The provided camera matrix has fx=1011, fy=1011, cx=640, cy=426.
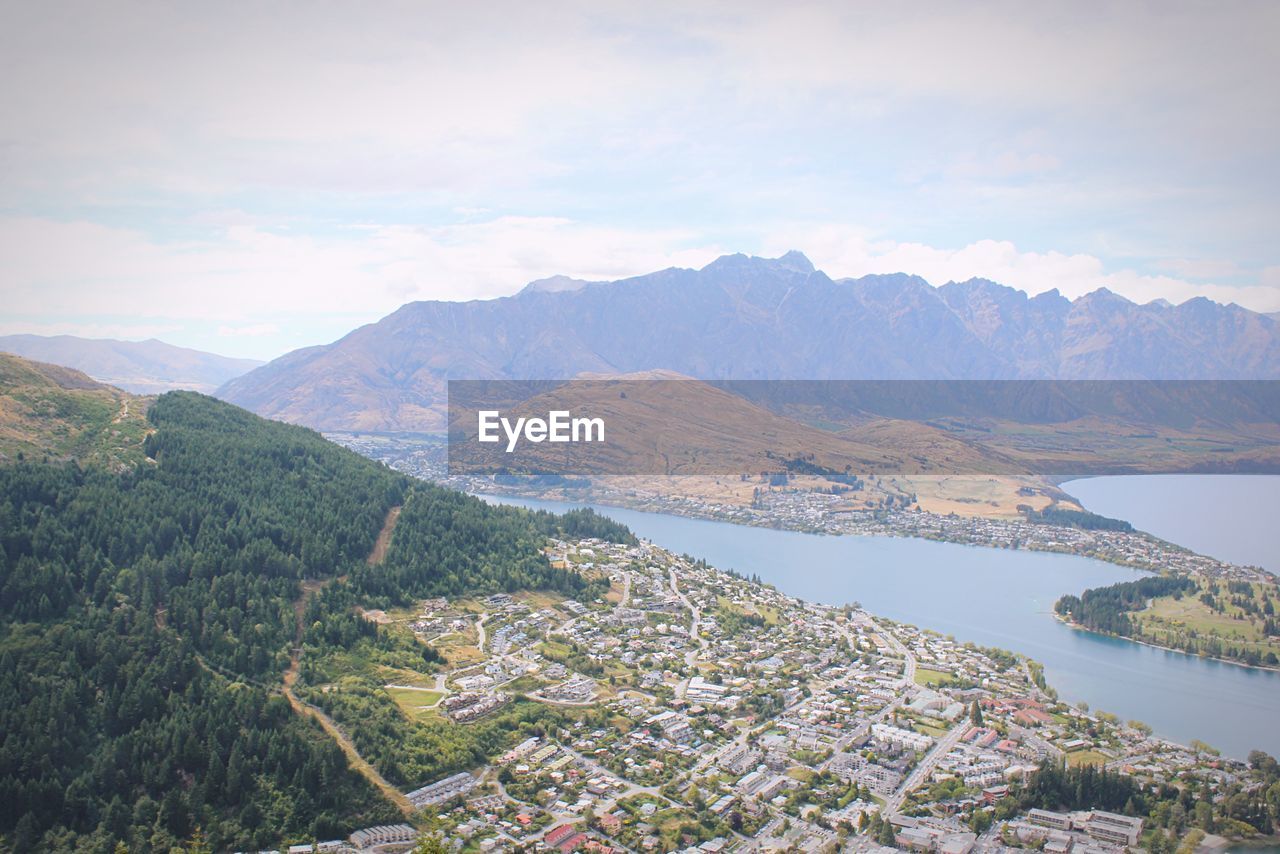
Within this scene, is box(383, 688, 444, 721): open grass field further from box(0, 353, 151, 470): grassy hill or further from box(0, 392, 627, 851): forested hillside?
box(0, 353, 151, 470): grassy hill

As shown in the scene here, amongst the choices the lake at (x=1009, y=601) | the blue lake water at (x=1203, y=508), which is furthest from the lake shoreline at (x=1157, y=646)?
the blue lake water at (x=1203, y=508)

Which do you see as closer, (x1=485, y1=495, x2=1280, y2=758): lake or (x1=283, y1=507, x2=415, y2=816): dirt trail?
(x1=283, y1=507, x2=415, y2=816): dirt trail

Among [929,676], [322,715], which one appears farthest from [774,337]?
[322,715]

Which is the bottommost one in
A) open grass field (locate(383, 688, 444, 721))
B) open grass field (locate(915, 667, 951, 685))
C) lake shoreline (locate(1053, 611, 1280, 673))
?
lake shoreline (locate(1053, 611, 1280, 673))

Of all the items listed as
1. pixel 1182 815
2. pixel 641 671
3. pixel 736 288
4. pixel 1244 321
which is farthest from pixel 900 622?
pixel 1244 321

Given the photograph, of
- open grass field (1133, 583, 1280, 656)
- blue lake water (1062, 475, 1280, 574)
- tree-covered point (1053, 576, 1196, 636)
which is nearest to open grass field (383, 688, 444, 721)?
tree-covered point (1053, 576, 1196, 636)

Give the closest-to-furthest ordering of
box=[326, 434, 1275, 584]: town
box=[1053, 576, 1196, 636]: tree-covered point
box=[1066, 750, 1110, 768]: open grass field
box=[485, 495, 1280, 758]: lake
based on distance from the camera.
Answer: box=[1066, 750, 1110, 768]: open grass field, box=[485, 495, 1280, 758]: lake, box=[1053, 576, 1196, 636]: tree-covered point, box=[326, 434, 1275, 584]: town

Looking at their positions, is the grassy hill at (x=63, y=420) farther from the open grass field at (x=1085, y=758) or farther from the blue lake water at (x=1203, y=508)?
the blue lake water at (x=1203, y=508)
